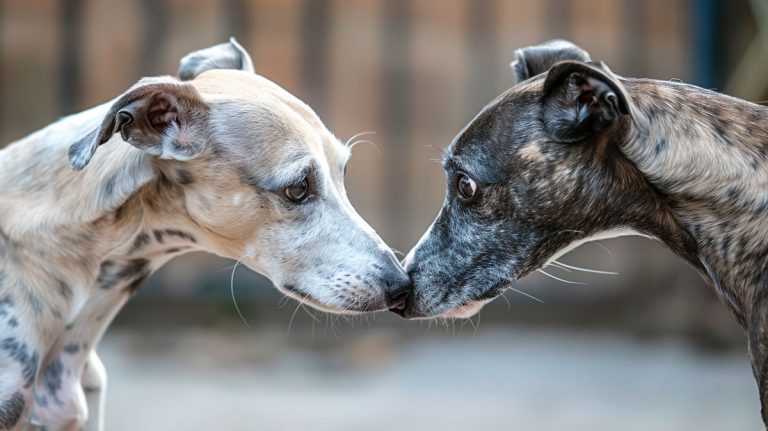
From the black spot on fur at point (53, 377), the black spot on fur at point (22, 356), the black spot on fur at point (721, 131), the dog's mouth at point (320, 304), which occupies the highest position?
the black spot on fur at point (721, 131)

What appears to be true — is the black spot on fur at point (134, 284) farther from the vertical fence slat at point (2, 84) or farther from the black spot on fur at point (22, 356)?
the vertical fence slat at point (2, 84)

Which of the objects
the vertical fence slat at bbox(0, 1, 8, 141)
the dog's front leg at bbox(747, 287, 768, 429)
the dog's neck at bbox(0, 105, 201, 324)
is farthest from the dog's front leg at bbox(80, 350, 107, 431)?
the vertical fence slat at bbox(0, 1, 8, 141)

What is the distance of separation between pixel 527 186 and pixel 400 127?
466cm

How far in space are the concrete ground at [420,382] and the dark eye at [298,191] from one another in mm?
2936

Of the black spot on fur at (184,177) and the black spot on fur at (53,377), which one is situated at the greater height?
the black spot on fur at (184,177)

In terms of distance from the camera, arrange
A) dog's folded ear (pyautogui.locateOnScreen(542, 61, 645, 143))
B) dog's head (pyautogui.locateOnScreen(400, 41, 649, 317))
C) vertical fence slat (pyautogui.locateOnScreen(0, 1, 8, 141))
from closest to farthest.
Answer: dog's folded ear (pyautogui.locateOnScreen(542, 61, 645, 143))
dog's head (pyautogui.locateOnScreen(400, 41, 649, 317))
vertical fence slat (pyautogui.locateOnScreen(0, 1, 8, 141))

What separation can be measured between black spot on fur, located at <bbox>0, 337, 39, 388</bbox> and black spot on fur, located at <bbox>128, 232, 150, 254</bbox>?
0.46 meters

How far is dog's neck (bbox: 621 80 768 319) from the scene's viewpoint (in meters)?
3.43

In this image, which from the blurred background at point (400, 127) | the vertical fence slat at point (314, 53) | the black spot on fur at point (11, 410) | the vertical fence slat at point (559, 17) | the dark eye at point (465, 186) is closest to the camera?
the black spot on fur at point (11, 410)

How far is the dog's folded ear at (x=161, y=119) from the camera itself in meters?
3.62

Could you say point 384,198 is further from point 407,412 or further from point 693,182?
point 693,182

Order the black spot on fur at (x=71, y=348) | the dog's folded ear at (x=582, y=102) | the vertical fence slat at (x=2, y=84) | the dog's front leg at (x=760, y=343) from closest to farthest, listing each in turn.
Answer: the dog's front leg at (x=760, y=343), the dog's folded ear at (x=582, y=102), the black spot on fur at (x=71, y=348), the vertical fence slat at (x=2, y=84)

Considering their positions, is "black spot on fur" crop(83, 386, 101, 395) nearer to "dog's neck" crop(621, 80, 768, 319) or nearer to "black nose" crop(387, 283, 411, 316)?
"black nose" crop(387, 283, 411, 316)

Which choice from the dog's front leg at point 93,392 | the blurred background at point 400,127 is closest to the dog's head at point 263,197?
the dog's front leg at point 93,392
